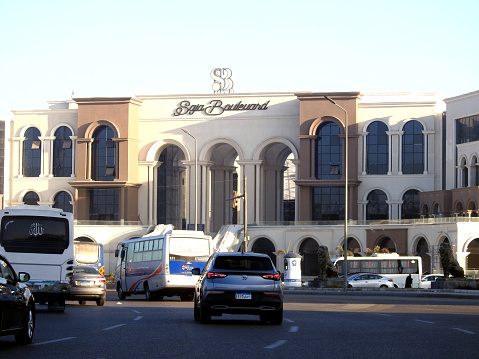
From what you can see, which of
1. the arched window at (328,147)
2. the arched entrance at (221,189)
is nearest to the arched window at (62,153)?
the arched entrance at (221,189)

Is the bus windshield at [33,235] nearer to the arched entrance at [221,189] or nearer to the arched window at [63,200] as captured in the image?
the arched window at [63,200]

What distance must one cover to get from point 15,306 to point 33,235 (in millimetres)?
13468

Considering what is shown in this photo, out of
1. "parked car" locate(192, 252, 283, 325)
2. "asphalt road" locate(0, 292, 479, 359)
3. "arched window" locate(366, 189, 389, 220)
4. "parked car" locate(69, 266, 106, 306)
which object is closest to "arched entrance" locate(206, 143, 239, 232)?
"arched window" locate(366, 189, 389, 220)

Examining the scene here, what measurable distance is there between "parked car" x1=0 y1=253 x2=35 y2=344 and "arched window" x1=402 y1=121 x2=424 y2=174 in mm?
72338

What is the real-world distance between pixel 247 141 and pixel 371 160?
35.1 ft

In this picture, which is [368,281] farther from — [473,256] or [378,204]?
[378,204]

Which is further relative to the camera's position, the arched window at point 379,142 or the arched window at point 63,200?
the arched window at point 63,200

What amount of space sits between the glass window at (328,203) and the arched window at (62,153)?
882 inches

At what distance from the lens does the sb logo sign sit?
92062 millimetres

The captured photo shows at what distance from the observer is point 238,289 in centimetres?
2123

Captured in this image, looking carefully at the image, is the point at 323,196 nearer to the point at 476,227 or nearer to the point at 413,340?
the point at 476,227

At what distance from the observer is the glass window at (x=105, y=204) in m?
90.2

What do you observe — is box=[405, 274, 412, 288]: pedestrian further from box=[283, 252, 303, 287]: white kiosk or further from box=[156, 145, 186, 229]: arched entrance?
box=[156, 145, 186, 229]: arched entrance

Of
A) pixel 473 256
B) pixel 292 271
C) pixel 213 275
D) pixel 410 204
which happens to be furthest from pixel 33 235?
pixel 410 204
